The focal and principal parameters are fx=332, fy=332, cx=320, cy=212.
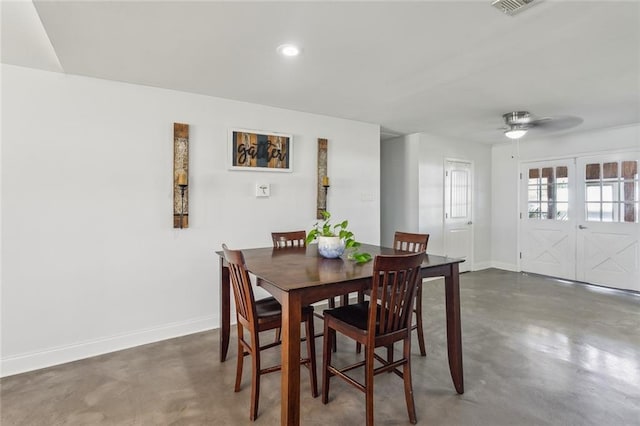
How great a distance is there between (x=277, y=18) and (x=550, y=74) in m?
2.29

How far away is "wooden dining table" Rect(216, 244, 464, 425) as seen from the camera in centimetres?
160

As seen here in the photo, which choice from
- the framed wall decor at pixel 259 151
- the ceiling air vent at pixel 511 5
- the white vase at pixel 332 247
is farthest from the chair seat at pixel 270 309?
the ceiling air vent at pixel 511 5

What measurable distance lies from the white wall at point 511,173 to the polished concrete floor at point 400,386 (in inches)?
108

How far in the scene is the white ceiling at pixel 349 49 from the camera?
1845 millimetres

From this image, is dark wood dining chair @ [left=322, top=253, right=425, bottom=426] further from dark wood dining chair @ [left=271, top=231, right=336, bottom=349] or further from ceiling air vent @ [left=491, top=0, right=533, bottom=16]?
ceiling air vent @ [left=491, top=0, right=533, bottom=16]

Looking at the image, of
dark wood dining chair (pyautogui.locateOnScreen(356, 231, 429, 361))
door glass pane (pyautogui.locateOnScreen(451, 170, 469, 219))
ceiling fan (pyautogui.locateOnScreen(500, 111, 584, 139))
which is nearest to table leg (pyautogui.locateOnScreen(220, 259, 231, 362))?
dark wood dining chair (pyautogui.locateOnScreen(356, 231, 429, 361))

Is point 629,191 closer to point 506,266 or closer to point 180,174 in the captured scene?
point 506,266

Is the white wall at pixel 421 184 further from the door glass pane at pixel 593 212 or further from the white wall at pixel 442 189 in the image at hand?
the door glass pane at pixel 593 212

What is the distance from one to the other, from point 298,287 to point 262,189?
2.14 m

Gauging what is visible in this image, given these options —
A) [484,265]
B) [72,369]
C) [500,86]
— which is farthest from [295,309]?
[484,265]

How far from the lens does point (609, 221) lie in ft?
15.8

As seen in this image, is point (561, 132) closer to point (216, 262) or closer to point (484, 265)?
point (484, 265)

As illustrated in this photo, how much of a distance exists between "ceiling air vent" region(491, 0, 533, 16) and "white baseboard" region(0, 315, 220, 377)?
336 cm

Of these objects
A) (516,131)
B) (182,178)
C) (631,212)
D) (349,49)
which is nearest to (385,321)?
(349,49)
